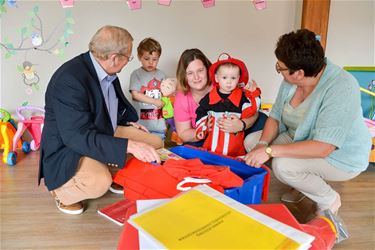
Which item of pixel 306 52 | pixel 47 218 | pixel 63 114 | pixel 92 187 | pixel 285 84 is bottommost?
pixel 47 218

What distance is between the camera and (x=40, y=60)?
258cm

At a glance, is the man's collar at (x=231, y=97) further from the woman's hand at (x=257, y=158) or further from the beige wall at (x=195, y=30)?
the beige wall at (x=195, y=30)

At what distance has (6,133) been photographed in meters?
2.29

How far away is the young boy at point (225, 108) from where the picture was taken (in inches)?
71.9

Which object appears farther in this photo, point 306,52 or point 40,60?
point 40,60

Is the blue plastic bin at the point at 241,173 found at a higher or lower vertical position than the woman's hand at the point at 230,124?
lower

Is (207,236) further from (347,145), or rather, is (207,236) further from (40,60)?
(40,60)

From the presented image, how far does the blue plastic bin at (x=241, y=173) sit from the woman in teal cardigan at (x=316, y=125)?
0.05 meters

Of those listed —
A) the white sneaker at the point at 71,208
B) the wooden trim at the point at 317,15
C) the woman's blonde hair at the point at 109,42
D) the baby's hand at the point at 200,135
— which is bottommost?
the white sneaker at the point at 71,208


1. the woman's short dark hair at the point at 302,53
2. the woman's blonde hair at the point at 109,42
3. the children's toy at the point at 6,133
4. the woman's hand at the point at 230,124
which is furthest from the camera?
the children's toy at the point at 6,133

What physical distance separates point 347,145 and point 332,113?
21 cm

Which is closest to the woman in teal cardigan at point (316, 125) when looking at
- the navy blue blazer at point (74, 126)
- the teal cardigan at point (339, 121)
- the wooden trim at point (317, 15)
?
the teal cardigan at point (339, 121)

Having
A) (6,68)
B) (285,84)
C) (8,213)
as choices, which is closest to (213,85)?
(285,84)

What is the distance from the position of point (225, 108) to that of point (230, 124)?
0.11 m
